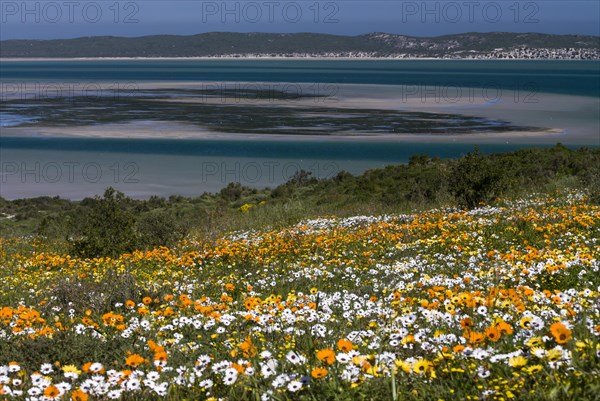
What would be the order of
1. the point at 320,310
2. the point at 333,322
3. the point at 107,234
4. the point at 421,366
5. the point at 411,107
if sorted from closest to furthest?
the point at 421,366
the point at 333,322
the point at 320,310
the point at 107,234
the point at 411,107

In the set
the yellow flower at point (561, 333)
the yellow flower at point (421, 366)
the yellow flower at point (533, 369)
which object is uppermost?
the yellow flower at point (561, 333)

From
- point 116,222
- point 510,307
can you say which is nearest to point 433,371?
point 510,307

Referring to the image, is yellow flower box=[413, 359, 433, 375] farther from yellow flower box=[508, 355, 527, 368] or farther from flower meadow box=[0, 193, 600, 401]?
yellow flower box=[508, 355, 527, 368]

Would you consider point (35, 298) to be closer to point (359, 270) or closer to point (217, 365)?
point (359, 270)

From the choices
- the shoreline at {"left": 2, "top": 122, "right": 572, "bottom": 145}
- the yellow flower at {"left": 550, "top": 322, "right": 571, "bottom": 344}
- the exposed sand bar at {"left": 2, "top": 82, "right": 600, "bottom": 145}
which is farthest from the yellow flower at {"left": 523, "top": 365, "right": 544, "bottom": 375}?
the exposed sand bar at {"left": 2, "top": 82, "right": 600, "bottom": 145}

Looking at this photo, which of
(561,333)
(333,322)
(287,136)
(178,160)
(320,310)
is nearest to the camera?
(561,333)

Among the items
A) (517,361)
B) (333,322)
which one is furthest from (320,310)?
(517,361)

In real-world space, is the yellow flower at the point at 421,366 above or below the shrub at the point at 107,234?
above

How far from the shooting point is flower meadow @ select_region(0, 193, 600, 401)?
3.60 metres

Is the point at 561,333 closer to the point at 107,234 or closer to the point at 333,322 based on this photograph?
the point at 333,322

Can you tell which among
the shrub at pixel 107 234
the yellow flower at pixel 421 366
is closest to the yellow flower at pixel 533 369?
the yellow flower at pixel 421 366

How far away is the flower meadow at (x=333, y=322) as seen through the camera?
142 inches

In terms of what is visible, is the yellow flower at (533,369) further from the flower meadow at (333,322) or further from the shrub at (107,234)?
the shrub at (107,234)

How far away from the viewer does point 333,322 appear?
575cm
